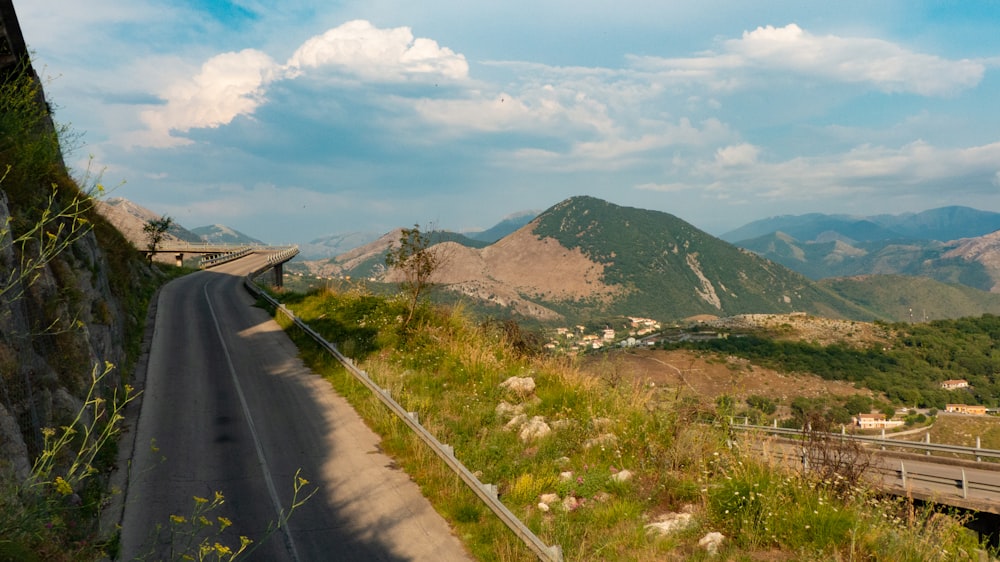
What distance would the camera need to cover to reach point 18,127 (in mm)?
11391

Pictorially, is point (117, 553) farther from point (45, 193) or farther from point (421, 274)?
point (421, 274)

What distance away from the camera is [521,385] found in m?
13.5

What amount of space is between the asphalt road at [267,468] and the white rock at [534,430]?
257 centimetres

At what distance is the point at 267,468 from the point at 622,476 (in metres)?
6.38

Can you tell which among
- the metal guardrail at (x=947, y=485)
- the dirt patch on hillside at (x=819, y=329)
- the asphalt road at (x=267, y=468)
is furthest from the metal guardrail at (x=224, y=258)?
the dirt patch on hillside at (x=819, y=329)

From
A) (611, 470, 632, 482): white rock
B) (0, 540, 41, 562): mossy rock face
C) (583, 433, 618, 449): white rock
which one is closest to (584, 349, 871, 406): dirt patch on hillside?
(583, 433, 618, 449): white rock

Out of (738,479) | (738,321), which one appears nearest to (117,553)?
(738,479)

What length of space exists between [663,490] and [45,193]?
14.9m

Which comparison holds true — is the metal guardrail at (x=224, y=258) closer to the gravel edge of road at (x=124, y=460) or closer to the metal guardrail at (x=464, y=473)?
the gravel edge of road at (x=124, y=460)

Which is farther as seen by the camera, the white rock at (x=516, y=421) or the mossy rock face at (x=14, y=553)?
the white rock at (x=516, y=421)

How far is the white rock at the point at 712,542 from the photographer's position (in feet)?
22.9

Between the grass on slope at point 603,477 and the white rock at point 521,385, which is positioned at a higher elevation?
the white rock at point 521,385

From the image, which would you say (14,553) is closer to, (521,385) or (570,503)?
(570,503)

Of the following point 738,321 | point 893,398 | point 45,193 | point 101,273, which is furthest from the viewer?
point 738,321
